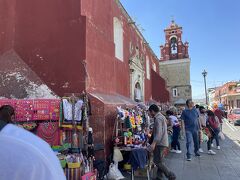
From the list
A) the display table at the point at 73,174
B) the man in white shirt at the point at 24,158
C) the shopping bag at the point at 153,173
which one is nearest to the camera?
the man in white shirt at the point at 24,158

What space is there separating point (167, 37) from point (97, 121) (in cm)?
3082

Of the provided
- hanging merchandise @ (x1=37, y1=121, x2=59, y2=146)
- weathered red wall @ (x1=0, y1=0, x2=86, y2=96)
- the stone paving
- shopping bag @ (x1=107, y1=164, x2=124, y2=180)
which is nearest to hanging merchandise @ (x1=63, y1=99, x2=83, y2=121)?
hanging merchandise @ (x1=37, y1=121, x2=59, y2=146)

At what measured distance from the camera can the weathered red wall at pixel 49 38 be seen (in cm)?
678

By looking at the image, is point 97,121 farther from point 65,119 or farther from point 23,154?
point 23,154

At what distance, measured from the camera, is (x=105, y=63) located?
26.9 feet

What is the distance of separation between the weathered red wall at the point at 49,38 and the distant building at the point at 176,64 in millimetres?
29433

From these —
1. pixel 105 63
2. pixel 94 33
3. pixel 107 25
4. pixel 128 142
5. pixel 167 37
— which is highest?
pixel 167 37

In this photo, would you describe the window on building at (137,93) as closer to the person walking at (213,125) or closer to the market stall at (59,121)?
the person walking at (213,125)

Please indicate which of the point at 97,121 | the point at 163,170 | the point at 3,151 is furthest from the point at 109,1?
the point at 3,151

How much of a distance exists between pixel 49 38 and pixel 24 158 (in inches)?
258

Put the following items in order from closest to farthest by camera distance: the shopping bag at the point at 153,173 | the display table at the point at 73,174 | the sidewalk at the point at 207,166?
1. the display table at the point at 73,174
2. the sidewalk at the point at 207,166
3. the shopping bag at the point at 153,173

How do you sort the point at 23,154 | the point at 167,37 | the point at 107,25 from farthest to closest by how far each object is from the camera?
the point at 167,37
the point at 107,25
the point at 23,154

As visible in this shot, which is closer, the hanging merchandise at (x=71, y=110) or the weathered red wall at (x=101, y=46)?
the hanging merchandise at (x=71, y=110)

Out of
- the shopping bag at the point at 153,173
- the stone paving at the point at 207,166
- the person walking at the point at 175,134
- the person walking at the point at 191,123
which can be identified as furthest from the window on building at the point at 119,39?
the shopping bag at the point at 153,173
